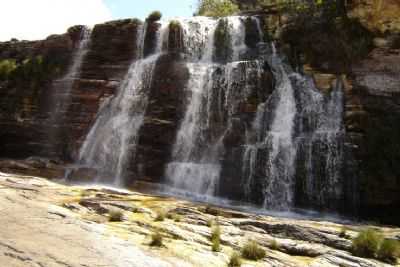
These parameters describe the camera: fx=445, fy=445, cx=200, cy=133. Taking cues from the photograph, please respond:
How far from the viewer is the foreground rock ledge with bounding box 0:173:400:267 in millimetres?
7652

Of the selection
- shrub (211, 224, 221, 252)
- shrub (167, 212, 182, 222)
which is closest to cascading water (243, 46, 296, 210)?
shrub (167, 212, 182, 222)

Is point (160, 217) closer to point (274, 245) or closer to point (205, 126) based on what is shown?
point (274, 245)

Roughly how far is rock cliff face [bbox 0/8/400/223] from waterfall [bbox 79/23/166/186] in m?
0.49

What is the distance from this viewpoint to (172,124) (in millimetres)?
25062

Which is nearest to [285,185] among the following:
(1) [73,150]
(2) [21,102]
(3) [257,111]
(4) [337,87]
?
(3) [257,111]

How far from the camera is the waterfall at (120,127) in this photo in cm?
2483

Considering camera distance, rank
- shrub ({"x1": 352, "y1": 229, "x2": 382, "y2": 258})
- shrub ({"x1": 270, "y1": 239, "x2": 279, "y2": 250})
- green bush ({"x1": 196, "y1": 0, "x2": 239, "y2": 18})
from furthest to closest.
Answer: green bush ({"x1": 196, "y1": 0, "x2": 239, "y2": 18}) → shrub ({"x1": 270, "y1": 239, "x2": 279, "y2": 250}) → shrub ({"x1": 352, "y1": 229, "x2": 382, "y2": 258})

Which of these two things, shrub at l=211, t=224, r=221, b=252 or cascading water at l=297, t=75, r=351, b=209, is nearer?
shrub at l=211, t=224, r=221, b=252

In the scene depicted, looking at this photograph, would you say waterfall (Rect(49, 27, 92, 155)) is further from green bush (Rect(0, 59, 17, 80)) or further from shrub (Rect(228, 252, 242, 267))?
shrub (Rect(228, 252, 242, 267))

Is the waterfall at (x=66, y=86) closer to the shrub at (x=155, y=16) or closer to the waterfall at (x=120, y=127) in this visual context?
the waterfall at (x=120, y=127)

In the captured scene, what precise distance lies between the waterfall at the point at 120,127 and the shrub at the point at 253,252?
1487 cm

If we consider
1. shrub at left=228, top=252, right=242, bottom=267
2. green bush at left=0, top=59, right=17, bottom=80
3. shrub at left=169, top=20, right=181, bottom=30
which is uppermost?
shrub at left=169, top=20, right=181, bottom=30

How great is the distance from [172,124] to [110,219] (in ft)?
46.7

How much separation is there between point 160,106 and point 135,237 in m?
16.9
